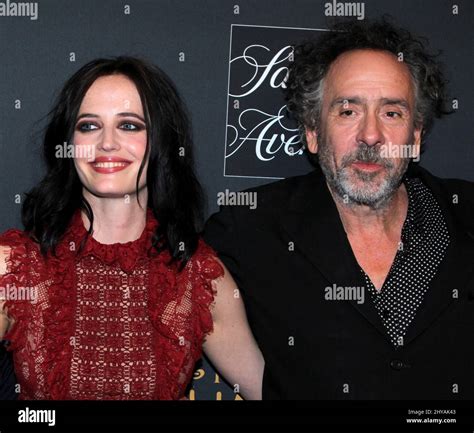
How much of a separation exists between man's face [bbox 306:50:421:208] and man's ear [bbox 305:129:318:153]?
55 millimetres

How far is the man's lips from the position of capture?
6.80 feet

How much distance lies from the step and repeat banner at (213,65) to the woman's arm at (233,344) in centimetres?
16

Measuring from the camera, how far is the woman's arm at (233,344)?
2.22 meters

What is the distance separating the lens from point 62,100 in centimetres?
219

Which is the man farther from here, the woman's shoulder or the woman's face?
the woman's shoulder

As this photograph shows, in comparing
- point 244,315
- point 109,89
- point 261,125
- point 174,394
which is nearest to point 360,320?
point 244,315

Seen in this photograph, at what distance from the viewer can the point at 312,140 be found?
2.38 metres

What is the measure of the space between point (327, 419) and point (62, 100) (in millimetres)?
1016

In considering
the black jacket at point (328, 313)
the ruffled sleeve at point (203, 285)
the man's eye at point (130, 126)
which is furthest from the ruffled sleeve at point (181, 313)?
the man's eye at point (130, 126)

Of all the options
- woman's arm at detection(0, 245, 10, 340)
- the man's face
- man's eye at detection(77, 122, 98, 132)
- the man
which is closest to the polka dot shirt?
the man

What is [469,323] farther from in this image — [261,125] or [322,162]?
[261,125]

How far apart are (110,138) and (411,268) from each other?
0.81 m

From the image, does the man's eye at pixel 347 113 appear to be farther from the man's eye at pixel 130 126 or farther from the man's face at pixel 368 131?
the man's eye at pixel 130 126

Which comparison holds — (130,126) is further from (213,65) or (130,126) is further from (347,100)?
(347,100)
